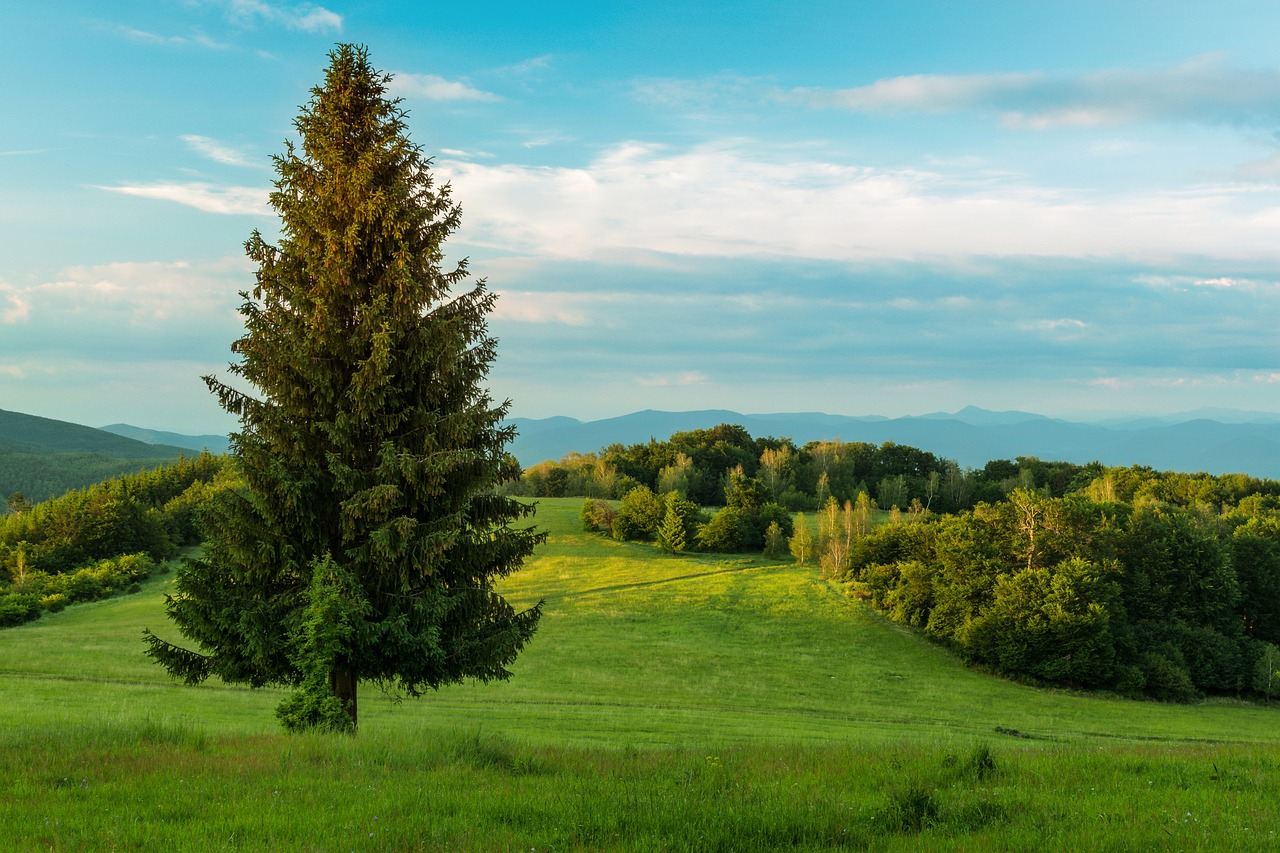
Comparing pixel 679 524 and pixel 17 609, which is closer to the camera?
pixel 17 609

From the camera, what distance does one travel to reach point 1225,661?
176 ft

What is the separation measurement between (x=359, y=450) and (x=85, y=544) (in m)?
92.2

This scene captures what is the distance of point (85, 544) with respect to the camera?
87188 mm

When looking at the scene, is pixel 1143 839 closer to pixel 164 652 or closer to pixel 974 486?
pixel 164 652

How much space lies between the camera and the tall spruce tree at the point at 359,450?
1399cm

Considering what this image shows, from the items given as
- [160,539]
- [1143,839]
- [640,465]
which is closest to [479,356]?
[1143,839]

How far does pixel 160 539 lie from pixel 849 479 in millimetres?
98631

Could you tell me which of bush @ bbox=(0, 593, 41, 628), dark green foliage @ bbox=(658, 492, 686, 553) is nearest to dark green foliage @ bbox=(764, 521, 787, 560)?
dark green foliage @ bbox=(658, 492, 686, 553)

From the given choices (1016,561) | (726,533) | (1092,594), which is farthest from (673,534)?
(1092,594)

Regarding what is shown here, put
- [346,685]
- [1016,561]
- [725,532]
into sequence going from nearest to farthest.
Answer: [346,685]
[1016,561]
[725,532]

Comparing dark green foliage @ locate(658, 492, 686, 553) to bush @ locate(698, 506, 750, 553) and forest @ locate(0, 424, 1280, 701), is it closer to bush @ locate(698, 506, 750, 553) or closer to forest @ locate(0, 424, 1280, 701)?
forest @ locate(0, 424, 1280, 701)

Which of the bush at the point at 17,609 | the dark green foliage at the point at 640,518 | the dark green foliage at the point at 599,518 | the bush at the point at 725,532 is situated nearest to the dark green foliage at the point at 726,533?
the bush at the point at 725,532

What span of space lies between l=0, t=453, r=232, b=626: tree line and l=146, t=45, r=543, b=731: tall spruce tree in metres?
57.1

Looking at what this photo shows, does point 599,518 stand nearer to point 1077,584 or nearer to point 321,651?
point 1077,584
